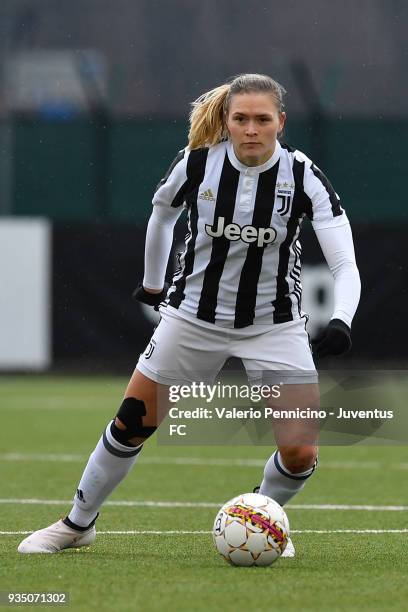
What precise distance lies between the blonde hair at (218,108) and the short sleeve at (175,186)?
0.28 feet

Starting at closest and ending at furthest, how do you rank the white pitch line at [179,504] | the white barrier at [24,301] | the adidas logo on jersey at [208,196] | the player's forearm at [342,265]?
the player's forearm at [342,265], the adidas logo on jersey at [208,196], the white pitch line at [179,504], the white barrier at [24,301]

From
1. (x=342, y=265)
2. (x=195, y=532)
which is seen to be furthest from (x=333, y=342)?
(x=195, y=532)

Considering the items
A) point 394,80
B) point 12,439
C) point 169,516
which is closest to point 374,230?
point 394,80

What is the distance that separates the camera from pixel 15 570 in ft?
16.1

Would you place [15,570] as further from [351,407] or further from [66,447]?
[351,407]

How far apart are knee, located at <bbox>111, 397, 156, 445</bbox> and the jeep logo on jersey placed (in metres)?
0.73

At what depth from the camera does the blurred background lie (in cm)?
1612

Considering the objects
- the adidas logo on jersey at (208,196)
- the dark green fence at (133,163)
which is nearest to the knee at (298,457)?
the adidas logo on jersey at (208,196)

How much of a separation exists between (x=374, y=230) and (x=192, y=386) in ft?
36.4

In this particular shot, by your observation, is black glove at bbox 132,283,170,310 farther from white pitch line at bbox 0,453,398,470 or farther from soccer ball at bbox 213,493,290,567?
white pitch line at bbox 0,453,398,470

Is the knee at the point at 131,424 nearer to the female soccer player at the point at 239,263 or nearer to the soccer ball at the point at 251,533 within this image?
the female soccer player at the point at 239,263

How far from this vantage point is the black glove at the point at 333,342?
15.8 feet

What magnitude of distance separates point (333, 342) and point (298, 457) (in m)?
0.69

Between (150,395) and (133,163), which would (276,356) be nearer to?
(150,395)
